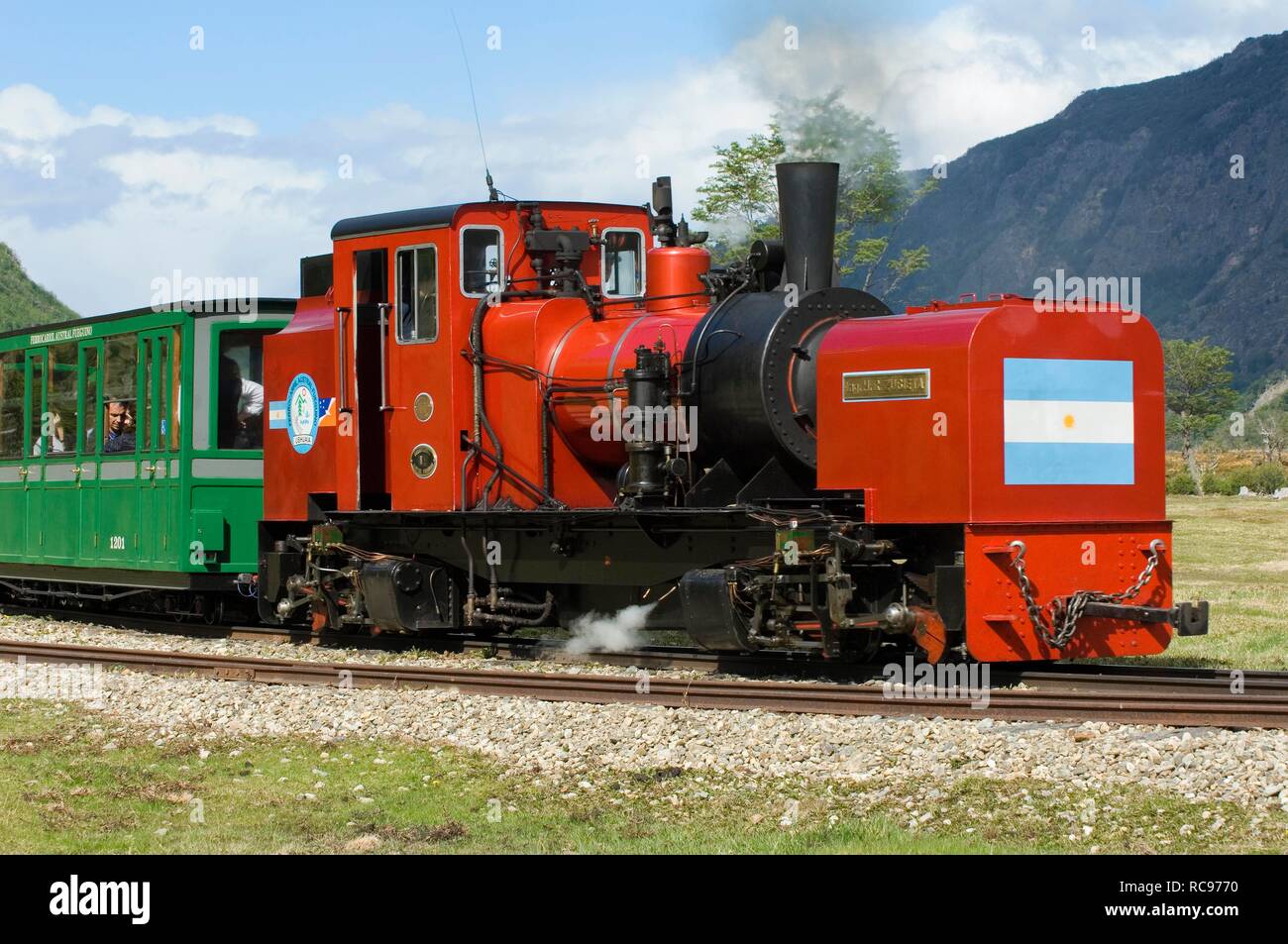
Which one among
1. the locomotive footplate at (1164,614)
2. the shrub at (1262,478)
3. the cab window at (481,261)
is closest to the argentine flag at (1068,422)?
the locomotive footplate at (1164,614)

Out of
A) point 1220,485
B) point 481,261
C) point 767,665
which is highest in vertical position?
point 481,261

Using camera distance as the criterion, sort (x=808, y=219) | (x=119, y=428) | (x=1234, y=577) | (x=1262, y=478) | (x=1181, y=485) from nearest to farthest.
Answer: (x=808, y=219) → (x=119, y=428) → (x=1234, y=577) → (x=1262, y=478) → (x=1181, y=485)

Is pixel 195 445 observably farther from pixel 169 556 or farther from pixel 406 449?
pixel 406 449

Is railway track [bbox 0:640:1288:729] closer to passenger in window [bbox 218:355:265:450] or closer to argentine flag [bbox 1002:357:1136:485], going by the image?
argentine flag [bbox 1002:357:1136:485]

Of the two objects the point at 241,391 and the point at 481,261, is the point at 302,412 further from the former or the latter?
the point at 481,261

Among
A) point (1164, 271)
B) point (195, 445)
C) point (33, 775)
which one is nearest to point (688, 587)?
point (33, 775)

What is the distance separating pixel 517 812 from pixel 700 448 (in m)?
4.38

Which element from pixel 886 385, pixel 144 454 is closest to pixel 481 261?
pixel 886 385

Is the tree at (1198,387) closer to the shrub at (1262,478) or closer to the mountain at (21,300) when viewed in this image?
the shrub at (1262,478)

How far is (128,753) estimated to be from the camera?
9156mm

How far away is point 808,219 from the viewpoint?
10.9 meters

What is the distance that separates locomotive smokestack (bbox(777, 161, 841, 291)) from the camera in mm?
10914

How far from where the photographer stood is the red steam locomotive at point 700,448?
9.86 metres

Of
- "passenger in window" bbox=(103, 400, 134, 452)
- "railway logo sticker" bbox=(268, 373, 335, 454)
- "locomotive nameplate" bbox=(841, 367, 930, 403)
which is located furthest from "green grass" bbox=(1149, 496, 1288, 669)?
"passenger in window" bbox=(103, 400, 134, 452)
